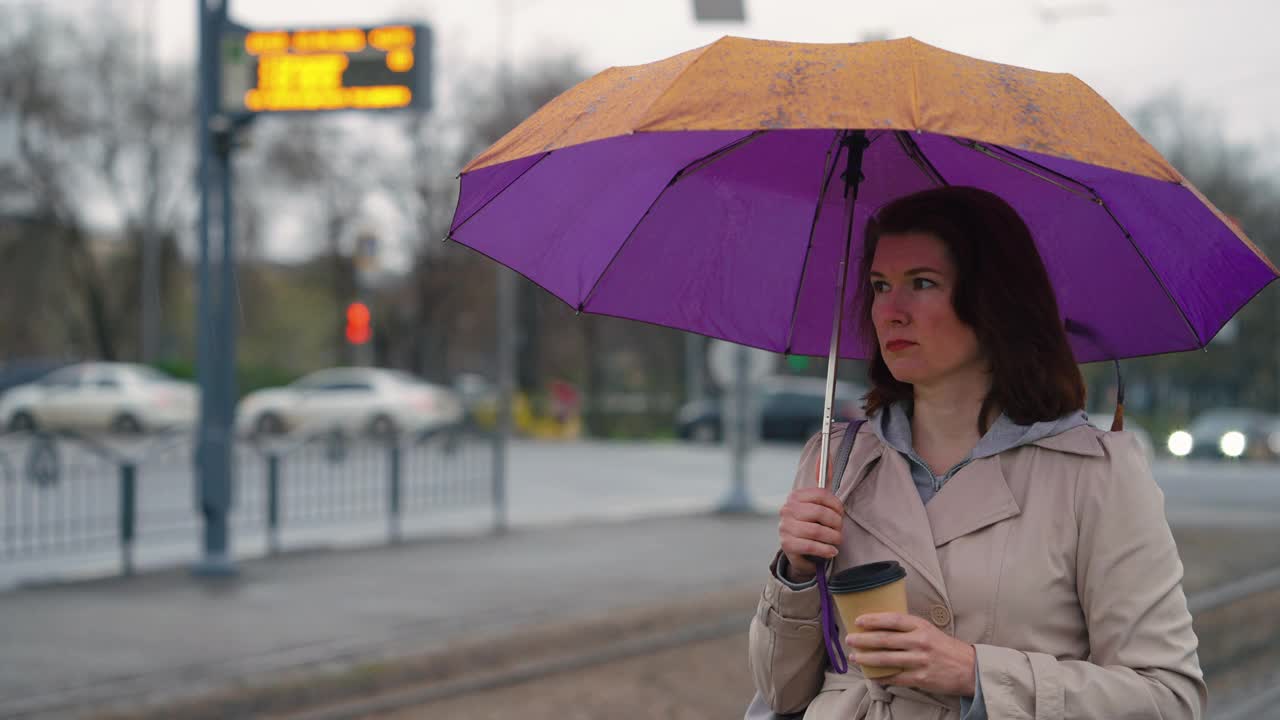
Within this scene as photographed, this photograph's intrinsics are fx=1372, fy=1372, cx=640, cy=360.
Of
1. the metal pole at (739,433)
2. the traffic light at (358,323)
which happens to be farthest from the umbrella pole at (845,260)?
the traffic light at (358,323)

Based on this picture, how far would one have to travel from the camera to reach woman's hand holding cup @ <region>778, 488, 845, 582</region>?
210 centimetres

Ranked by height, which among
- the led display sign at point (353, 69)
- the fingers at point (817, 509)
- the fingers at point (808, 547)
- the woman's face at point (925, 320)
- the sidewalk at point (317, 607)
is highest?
the led display sign at point (353, 69)

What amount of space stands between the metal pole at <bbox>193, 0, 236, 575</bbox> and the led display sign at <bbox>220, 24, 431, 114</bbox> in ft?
2.03

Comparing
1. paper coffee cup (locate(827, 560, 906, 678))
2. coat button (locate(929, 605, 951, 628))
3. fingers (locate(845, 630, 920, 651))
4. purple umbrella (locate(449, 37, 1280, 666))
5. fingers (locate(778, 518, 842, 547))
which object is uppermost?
purple umbrella (locate(449, 37, 1280, 666))

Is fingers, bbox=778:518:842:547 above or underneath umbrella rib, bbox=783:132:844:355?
underneath

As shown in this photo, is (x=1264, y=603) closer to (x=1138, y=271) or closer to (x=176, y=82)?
(x=1138, y=271)

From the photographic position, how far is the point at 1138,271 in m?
2.64

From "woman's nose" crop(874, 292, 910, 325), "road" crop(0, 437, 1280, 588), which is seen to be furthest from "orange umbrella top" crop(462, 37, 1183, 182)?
"road" crop(0, 437, 1280, 588)

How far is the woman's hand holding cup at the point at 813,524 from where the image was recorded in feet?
6.88

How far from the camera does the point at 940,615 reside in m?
2.04

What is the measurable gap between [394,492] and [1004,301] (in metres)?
11.0

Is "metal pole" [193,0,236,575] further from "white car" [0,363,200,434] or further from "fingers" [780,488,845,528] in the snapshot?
"white car" [0,363,200,434]

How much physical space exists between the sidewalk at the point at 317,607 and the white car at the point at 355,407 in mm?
18141

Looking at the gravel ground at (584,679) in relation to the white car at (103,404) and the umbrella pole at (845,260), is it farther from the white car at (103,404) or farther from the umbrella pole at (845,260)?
the white car at (103,404)
